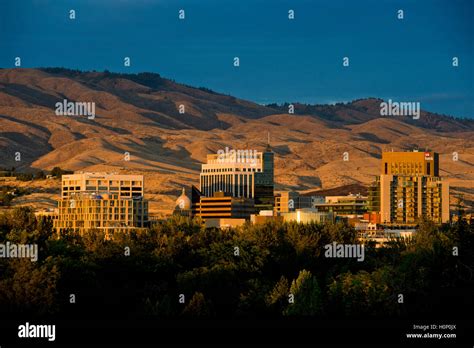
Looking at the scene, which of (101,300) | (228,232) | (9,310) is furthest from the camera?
(228,232)

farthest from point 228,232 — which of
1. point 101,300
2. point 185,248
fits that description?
point 101,300

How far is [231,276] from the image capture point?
116m

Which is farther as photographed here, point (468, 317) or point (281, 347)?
point (468, 317)

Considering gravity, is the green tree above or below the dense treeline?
below

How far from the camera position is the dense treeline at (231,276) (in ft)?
331

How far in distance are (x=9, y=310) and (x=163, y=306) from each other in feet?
33.2

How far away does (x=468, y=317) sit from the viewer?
91312 millimetres

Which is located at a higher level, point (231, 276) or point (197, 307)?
point (231, 276)

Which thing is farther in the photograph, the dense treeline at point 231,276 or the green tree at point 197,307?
the dense treeline at point 231,276

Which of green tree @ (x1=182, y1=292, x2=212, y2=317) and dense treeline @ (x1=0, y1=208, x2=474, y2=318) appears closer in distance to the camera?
green tree @ (x1=182, y1=292, x2=212, y2=317)

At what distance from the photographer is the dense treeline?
100812 mm

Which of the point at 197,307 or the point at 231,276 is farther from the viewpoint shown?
the point at 231,276

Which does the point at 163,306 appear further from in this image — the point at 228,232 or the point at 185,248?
the point at 228,232

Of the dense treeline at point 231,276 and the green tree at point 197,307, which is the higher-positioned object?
the dense treeline at point 231,276
